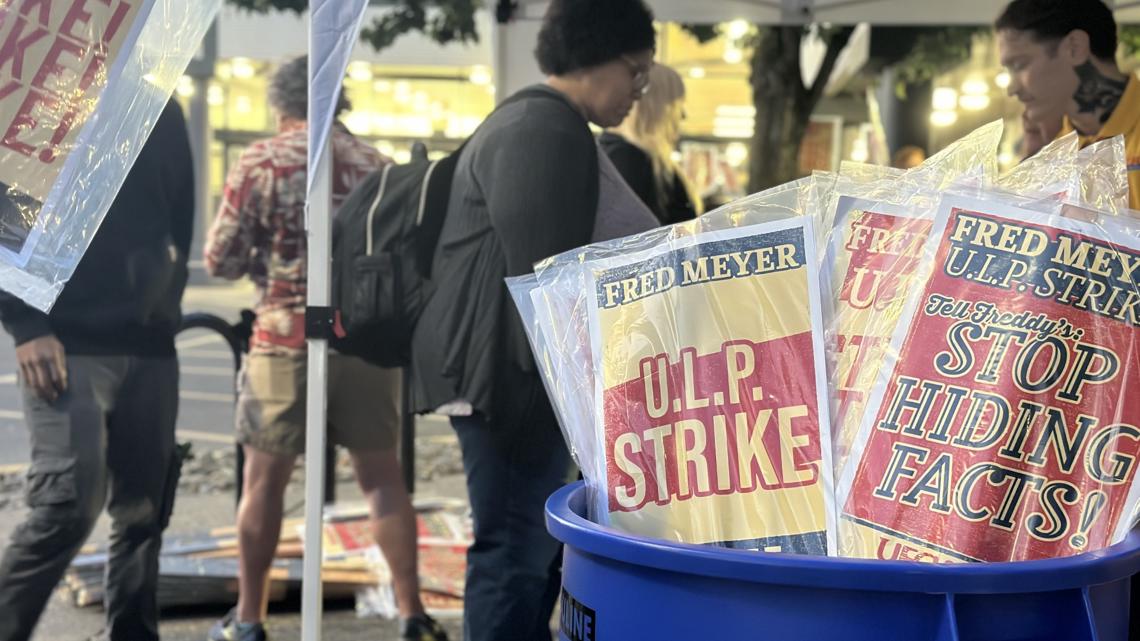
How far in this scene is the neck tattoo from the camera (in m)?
2.92

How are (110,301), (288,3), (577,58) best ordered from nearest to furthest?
(577,58) → (110,301) → (288,3)

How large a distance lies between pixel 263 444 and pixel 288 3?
5.32 meters

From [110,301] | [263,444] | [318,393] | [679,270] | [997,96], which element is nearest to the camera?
[679,270]

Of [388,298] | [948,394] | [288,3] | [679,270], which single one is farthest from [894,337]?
[288,3]

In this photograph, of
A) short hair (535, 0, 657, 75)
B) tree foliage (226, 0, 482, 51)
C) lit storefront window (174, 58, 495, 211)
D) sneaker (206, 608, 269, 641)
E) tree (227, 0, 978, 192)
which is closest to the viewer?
short hair (535, 0, 657, 75)

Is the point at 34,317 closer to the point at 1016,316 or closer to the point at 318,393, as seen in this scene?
the point at 318,393

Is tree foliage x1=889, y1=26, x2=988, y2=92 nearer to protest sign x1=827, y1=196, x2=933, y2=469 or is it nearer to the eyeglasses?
the eyeglasses

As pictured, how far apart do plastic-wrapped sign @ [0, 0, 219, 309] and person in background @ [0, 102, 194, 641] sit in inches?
33.9

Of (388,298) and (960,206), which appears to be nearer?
(960,206)

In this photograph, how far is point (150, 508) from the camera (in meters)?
3.23

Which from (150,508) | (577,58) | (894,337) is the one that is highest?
(577,58)

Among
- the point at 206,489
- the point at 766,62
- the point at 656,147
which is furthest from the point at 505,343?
the point at 766,62

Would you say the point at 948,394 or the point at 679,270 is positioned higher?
the point at 679,270

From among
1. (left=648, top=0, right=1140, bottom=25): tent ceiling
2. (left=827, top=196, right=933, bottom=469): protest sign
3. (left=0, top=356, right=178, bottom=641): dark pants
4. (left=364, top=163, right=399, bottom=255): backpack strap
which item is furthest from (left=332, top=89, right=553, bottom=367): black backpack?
(left=648, top=0, right=1140, bottom=25): tent ceiling
